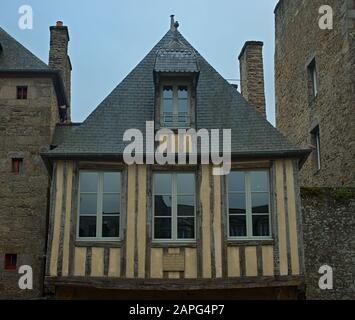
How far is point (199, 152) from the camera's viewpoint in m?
10.1

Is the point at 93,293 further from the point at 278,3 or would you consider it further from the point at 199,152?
the point at 278,3

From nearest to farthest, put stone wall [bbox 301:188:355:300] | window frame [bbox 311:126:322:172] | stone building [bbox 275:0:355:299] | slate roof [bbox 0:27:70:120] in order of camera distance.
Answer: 1. stone wall [bbox 301:188:355:300]
2. stone building [bbox 275:0:355:299]
3. slate roof [bbox 0:27:70:120]
4. window frame [bbox 311:126:322:172]

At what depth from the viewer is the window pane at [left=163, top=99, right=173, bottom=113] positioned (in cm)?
1054

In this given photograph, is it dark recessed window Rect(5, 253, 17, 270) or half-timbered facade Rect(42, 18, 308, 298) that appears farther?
dark recessed window Rect(5, 253, 17, 270)

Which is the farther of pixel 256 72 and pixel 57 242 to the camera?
pixel 256 72

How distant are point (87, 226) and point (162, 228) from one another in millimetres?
1090

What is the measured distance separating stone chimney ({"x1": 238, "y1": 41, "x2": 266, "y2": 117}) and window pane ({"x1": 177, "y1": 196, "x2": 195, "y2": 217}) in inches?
146

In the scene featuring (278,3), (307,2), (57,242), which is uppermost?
(278,3)

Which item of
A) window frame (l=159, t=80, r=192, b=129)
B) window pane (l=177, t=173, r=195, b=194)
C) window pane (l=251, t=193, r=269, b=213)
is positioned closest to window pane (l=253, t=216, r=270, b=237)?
window pane (l=251, t=193, r=269, b=213)

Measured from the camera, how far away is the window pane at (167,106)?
10.5 meters

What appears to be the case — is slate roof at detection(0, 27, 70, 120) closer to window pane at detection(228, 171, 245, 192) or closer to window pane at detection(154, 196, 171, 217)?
window pane at detection(154, 196, 171, 217)

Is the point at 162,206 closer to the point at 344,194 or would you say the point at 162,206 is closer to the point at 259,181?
the point at 259,181

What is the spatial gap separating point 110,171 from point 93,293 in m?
1.82
